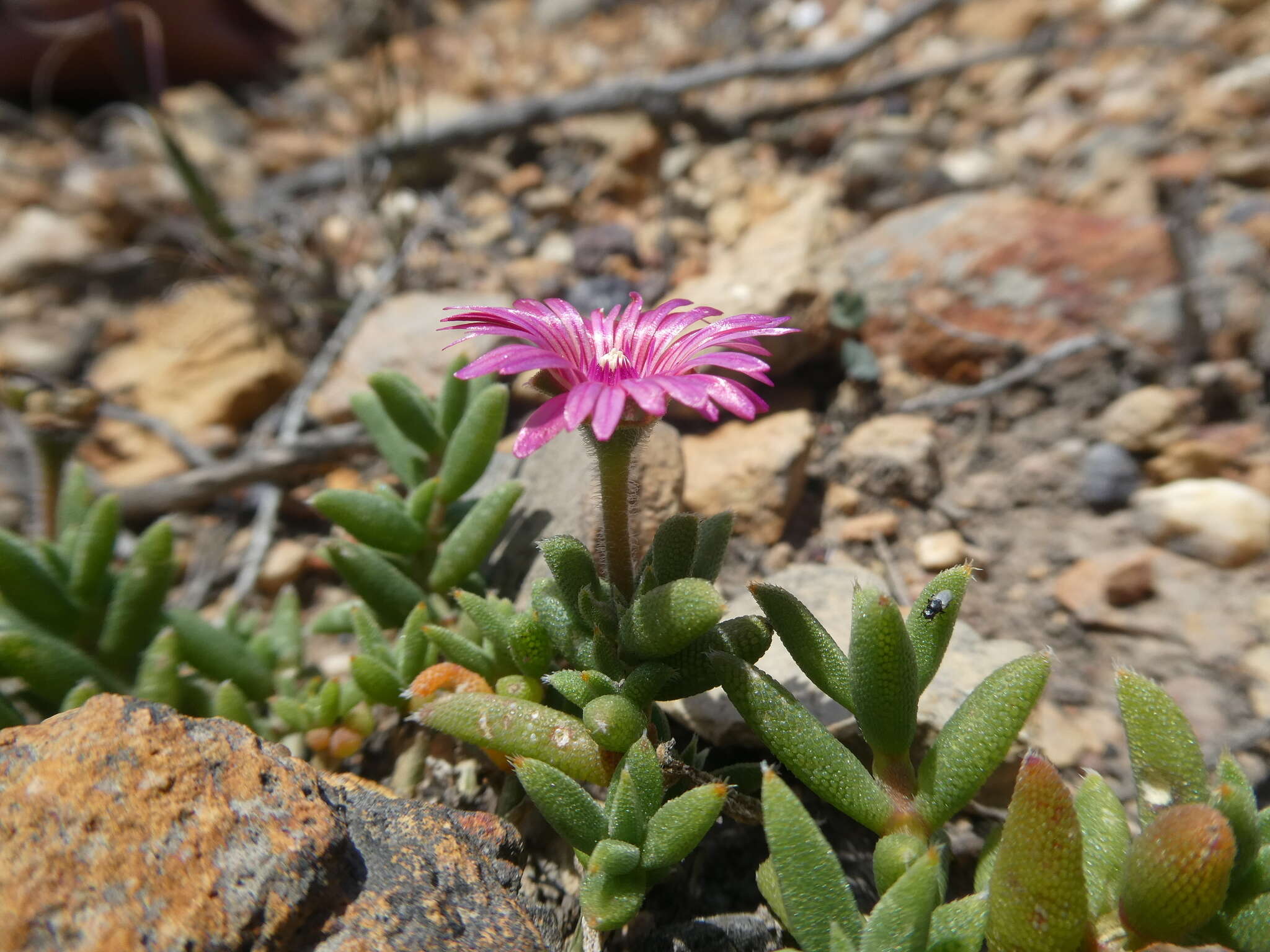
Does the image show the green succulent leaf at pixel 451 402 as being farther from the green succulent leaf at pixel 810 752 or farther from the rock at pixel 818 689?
the green succulent leaf at pixel 810 752

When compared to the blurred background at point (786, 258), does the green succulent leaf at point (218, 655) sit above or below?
below

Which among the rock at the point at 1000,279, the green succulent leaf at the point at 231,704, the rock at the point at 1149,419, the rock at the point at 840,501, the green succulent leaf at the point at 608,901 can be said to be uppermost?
the rock at the point at 1000,279

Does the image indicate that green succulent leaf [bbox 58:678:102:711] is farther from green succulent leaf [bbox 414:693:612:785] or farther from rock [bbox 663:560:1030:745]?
rock [bbox 663:560:1030:745]

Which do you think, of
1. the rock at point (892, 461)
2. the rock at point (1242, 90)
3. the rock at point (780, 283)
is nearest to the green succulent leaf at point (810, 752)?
the rock at point (892, 461)

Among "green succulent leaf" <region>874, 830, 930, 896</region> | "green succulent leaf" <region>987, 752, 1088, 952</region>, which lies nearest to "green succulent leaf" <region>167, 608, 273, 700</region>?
→ "green succulent leaf" <region>874, 830, 930, 896</region>

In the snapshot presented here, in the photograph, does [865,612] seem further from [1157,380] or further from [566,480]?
[1157,380]

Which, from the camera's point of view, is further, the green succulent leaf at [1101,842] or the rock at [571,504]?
the rock at [571,504]

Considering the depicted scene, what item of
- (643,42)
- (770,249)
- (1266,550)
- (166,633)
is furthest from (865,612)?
(643,42)
